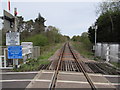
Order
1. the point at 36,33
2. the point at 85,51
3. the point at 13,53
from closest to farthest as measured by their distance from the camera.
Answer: the point at 13,53 → the point at 85,51 → the point at 36,33

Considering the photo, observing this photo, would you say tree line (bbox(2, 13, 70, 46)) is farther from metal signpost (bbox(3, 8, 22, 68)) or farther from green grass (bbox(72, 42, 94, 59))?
metal signpost (bbox(3, 8, 22, 68))

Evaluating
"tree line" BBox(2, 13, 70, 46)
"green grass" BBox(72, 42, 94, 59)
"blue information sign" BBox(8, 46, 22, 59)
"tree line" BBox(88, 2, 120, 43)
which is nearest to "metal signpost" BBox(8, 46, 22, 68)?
"blue information sign" BBox(8, 46, 22, 59)

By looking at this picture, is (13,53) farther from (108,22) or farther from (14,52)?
(108,22)

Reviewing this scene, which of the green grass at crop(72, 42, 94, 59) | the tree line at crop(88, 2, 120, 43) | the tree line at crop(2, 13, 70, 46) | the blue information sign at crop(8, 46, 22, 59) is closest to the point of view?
the blue information sign at crop(8, 46, 22, 59)

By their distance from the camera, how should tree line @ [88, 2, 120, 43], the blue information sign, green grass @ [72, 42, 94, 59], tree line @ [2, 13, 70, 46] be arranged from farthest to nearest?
tree line @ [2, 13, 70, 46] → tree line @ [88, 2, 120, 43] → green grass @ [72, 42, 94, 59] → the blue information sign

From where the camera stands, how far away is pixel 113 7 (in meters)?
29.7

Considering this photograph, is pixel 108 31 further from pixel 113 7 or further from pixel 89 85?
pixel 89 85

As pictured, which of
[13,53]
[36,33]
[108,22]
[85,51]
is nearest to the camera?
[13,53]

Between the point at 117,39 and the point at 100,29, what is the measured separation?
566 centimetres

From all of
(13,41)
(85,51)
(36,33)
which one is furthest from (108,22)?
(13,41)

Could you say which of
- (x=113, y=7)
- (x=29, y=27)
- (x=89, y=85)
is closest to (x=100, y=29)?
(x=113, y=7)

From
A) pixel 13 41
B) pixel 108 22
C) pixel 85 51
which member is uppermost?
pixel 108 22

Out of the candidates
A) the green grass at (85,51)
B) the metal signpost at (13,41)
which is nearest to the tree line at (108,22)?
the green grass at (85,51)

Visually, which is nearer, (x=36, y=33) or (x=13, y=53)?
(x=13, y=53)
